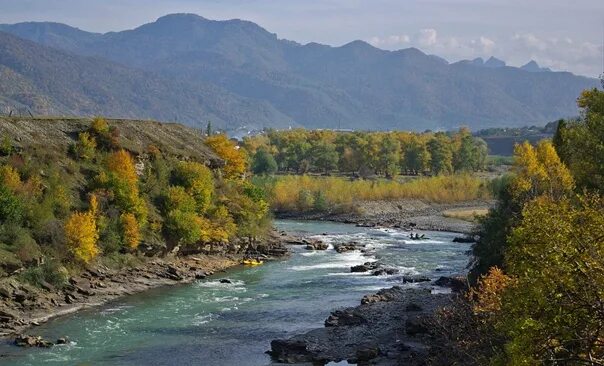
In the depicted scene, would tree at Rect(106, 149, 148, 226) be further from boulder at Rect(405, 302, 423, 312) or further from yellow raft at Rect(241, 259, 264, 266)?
boulder at Rect(405, 302, 423, 312)

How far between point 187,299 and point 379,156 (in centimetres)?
10786

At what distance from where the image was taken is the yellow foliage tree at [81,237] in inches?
2190

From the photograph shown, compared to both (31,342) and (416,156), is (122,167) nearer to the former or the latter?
(31,342)

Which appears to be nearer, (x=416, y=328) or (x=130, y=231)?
(x=416, y=328)

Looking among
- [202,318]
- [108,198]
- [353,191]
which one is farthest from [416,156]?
[202,318]

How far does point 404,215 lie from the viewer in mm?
119062

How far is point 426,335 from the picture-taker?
133ft

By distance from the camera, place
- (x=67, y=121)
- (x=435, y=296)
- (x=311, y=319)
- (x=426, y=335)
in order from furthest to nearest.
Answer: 1. (x=67, y=121)
2. (x=435, y=296)
3. (x=311, y=319)
4. (x=426, y=335)

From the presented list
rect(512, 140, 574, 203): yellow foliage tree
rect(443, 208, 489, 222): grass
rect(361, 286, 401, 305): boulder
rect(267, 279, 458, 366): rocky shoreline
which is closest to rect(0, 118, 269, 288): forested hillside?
rect(267, 279, 458, 366): rocky shoreline

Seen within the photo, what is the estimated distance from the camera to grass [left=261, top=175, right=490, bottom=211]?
398 ft

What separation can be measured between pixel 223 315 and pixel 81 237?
1433 centimetres

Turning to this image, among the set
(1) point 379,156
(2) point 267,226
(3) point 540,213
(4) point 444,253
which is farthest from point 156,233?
Answer: (1) point 379,156

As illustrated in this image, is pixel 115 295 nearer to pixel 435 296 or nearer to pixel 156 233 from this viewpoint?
pixel 156 233

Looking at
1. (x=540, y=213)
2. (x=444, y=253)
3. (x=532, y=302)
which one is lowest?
(x=444, y=253)
